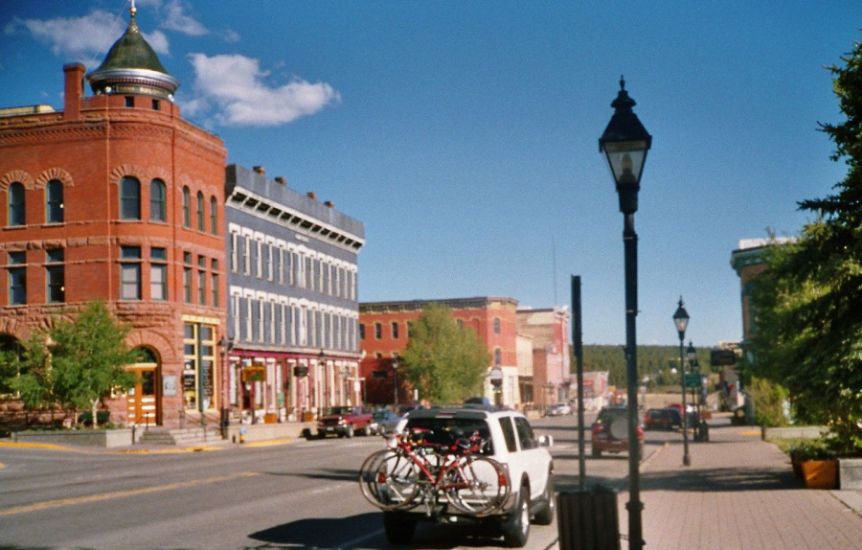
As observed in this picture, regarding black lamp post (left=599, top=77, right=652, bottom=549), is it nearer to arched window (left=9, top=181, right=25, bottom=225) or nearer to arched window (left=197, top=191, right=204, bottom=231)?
arched window (left=197, top=191, right=204, bottom=231)

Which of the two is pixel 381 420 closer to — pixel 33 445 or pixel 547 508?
pixel 33 445

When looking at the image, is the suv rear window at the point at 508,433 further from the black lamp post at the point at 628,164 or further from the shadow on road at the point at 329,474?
the shadow on road at the point at 329,474

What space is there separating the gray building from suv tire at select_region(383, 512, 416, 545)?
40.8 meters

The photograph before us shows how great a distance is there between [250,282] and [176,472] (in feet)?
107

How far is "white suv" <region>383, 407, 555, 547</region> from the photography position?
548 inches

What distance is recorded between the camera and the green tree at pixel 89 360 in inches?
1738

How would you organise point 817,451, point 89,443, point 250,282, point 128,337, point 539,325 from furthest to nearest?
1. point 539,325
2. point 250,282
3. point 128,337
4. point 89,443
5. point 817,451

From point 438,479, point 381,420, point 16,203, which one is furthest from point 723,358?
point 16,203

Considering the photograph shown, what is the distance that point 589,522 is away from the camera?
407 inches

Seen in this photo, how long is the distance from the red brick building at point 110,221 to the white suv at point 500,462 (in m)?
36.8

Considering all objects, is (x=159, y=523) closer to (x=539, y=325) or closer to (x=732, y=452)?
(x=732, y=452)

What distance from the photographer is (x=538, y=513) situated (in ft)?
55.4

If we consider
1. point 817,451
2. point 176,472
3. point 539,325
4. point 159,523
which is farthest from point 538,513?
point 539,325

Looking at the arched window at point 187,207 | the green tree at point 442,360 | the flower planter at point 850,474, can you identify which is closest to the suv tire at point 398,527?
the flower planter at point 850,474
